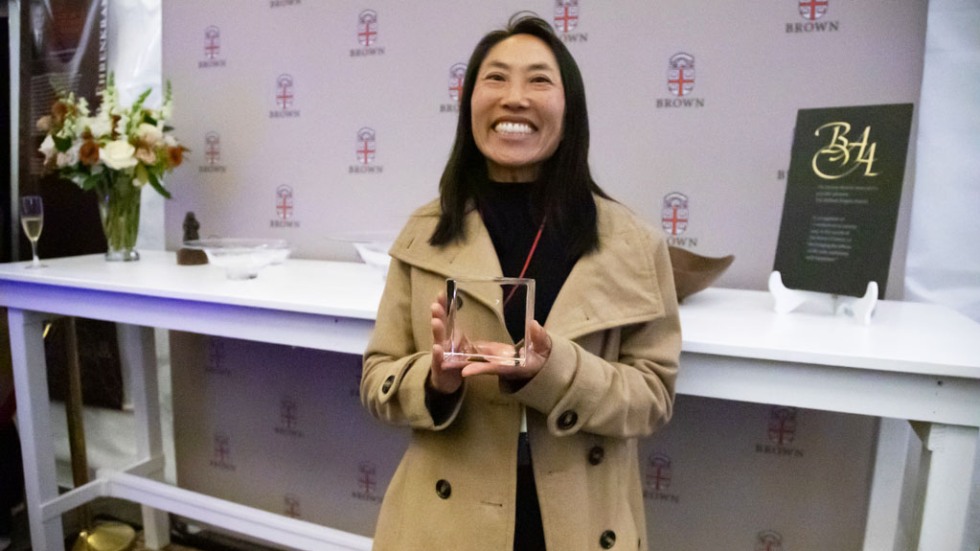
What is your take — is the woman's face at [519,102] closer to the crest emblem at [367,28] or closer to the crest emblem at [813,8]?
the crest emblem at [813,8]

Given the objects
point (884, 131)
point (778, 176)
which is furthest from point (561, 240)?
point (778, 176)

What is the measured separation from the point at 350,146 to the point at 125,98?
85 centimetres

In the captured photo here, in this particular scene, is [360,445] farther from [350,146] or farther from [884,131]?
[884,131]

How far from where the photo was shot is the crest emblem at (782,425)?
4.78ft

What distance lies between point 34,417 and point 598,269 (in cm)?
162

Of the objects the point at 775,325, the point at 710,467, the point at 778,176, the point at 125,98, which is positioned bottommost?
the point at 710,467

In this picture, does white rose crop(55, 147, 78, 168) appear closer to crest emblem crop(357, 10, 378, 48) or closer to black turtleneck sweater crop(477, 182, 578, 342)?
crest emblem crop(357, 10, 378, 48)

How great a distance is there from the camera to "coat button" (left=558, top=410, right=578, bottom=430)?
2.67 feet

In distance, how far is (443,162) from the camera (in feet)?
5.56

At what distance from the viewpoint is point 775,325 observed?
1072mm

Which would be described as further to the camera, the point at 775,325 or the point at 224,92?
the point at 224,92

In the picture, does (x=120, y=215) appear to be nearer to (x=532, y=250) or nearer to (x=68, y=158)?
(x=68, y=158)

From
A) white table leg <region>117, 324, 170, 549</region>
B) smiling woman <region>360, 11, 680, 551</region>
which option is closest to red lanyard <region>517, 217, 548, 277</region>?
smiling woman <region>360, 11, 680, 551</region>

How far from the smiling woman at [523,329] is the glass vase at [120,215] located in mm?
1191
